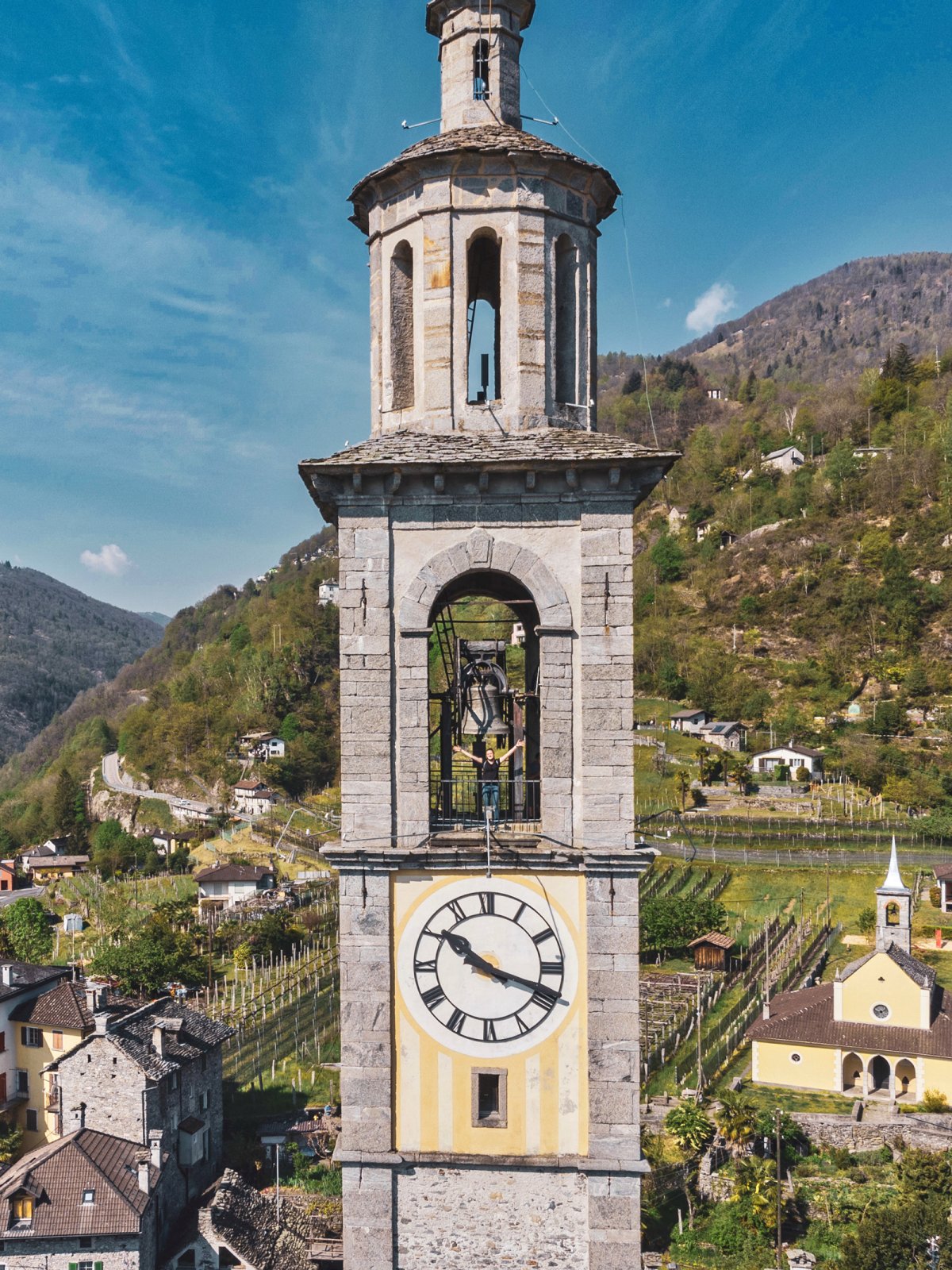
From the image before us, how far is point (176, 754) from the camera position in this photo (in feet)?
371

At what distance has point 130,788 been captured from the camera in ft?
363

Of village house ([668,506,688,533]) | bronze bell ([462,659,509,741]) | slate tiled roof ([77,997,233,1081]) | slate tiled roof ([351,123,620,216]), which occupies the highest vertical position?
village house ([668,506,688,533])

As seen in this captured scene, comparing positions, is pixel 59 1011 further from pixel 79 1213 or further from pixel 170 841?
pixel 170 841

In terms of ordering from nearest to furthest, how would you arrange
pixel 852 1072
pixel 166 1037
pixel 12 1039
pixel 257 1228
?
pixel 257 1228, pixel 166 1037, pixel 852 1072, pixel 12 1039

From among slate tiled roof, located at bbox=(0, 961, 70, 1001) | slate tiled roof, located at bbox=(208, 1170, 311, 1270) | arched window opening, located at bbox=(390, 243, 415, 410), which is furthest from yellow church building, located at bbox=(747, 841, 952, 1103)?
arched window opening, located at bbox=(390, 243, 415, 410)

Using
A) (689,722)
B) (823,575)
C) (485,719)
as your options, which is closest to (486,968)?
(485,719)

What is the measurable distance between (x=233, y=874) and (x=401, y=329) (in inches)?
2479

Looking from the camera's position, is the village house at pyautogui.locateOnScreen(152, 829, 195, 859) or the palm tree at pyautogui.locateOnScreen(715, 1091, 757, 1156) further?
the village house at pyautogui.locateOnScreen(152, 829, 195, 859)

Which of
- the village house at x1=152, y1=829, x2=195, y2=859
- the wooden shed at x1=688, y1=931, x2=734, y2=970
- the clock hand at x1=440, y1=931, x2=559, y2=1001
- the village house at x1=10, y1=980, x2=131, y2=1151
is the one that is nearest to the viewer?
the clock hand at x1=440, y1=931, x2=559, y2=1001

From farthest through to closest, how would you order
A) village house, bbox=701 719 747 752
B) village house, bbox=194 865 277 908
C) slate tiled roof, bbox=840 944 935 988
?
village house, bbox=701 719 747 752 < village house, bbox=194 865 277 908 < slate tiled roof, bbox=840 944 935 988

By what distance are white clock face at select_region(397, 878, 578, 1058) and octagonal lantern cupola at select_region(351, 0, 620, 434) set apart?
505 centimetres

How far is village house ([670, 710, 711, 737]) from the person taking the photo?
95000mm

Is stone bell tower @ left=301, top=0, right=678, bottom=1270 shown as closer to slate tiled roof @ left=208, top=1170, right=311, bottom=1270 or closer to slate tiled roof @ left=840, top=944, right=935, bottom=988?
slate tiled roof @ left=208, top=1170, right=311, bottom=1270

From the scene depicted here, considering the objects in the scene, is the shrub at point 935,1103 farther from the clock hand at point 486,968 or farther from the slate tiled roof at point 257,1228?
the clock hand at point 486,968
